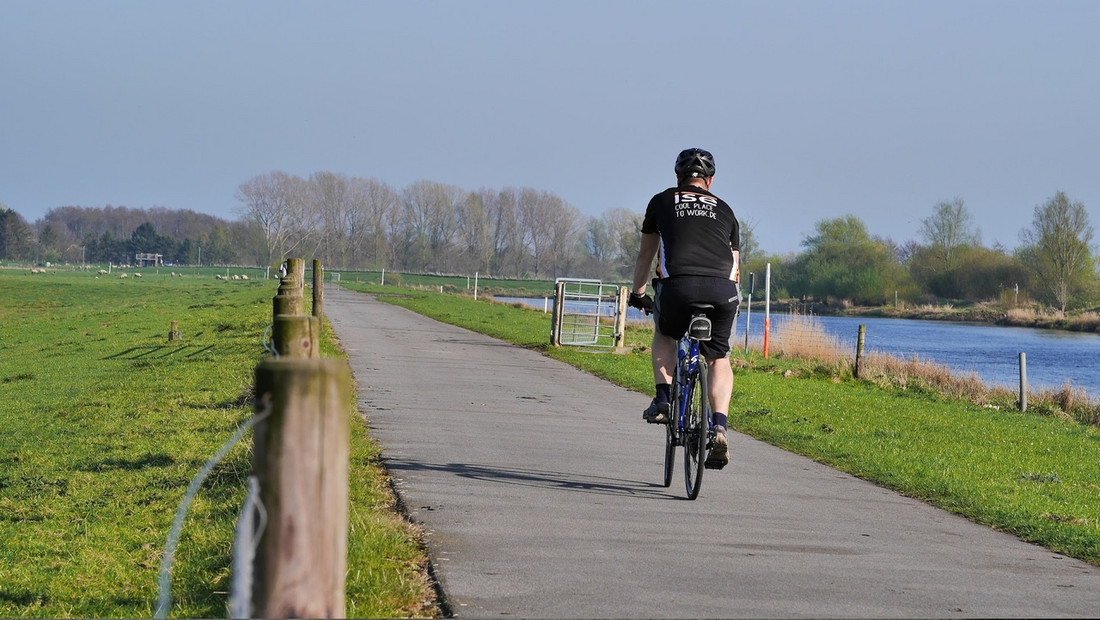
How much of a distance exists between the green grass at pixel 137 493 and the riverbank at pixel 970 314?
4609 centimetres

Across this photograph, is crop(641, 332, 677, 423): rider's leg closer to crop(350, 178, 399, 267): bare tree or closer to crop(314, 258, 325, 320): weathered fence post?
crop(314, 258, 325, 320): weathered fence post

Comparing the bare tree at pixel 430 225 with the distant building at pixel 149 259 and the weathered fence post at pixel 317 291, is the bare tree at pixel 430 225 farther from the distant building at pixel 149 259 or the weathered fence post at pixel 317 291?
the weathered fence post at pixel 317 291

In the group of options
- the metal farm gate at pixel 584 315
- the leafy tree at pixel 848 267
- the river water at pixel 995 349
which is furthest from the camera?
the leafy tree at pixel 848 267

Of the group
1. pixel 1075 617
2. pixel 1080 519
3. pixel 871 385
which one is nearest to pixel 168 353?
pixel 871 385

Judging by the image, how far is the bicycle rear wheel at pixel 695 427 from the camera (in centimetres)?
731

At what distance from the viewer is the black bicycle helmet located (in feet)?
25.1

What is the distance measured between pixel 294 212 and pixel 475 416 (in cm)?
12585

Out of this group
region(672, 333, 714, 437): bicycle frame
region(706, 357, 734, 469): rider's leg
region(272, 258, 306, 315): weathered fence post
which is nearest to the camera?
region(706, 357, 734, 469): rider's leg

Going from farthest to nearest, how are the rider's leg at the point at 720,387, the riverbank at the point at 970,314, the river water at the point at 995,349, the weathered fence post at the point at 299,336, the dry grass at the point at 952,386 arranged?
the riverbank at the point at 970,314, the river water at the point at 995,349, the dry grass at the point at 952,386, the rider's leg at the point at 720,387, the weathered fence post at the point at 299,336

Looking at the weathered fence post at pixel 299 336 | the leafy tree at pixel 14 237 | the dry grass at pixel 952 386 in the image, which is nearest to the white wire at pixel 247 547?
the weathered fence post at pixel 299 336

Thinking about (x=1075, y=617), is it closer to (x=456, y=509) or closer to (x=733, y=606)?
(x=733, y=606)

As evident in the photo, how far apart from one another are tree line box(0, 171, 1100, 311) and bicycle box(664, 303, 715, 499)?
79.5 m

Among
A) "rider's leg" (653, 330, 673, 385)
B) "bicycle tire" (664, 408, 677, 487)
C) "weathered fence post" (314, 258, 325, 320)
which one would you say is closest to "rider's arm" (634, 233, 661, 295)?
"rider's leg" (653, 330, 673, 385)

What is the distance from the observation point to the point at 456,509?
7.14m
